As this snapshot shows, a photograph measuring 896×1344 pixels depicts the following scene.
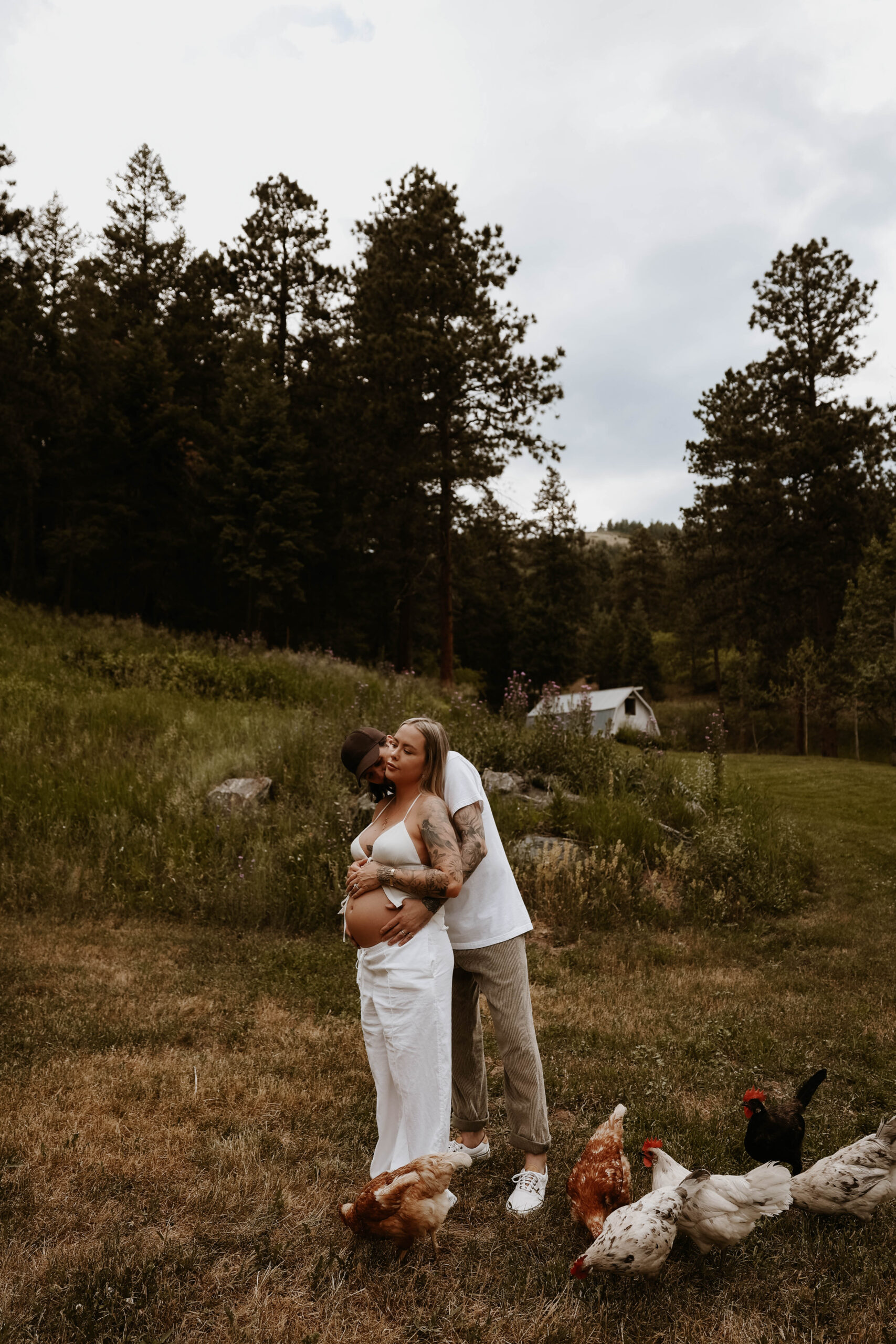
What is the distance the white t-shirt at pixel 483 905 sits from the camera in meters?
3.35

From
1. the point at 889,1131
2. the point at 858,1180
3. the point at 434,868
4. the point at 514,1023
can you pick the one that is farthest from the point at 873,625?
the point at 434,868

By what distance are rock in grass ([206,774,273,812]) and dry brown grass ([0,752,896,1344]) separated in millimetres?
1747

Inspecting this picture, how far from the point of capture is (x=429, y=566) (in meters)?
29.5

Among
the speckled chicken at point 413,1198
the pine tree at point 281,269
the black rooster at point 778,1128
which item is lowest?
the black rooster at point 778,1128

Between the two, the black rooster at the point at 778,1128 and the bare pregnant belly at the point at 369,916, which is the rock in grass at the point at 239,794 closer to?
the bare pregnant belly at the point at 369,916

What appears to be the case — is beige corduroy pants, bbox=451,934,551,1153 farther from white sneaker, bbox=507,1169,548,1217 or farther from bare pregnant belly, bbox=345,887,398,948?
bare pregnant belly, bbox=345,887,398,948

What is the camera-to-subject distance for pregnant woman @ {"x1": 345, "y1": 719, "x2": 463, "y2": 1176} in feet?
9.96

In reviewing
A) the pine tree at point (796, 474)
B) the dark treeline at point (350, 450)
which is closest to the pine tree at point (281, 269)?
the dark treeline at point (350, 450)

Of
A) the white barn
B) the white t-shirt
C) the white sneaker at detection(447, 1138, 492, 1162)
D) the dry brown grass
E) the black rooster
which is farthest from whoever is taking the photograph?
the white barn

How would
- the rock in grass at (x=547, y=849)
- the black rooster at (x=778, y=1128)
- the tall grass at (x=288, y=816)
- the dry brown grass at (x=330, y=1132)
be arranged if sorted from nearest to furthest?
the dry brown grass at (x=330, y=1132) < the black rooster at (x=778, y=1128) < the tall grass at (x=288, y=816) < the rock in grass at (x=547, y=849)

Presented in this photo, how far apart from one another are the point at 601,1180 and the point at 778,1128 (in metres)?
0.97

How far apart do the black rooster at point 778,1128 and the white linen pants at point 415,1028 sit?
4.96 feet

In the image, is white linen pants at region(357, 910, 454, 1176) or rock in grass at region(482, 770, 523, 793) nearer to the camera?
white linen pants at region(357, 910, 454, 1176)

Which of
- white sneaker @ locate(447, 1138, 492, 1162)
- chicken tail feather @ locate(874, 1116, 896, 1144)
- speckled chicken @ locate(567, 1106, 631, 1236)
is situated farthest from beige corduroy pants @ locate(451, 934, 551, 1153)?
chicken tail feather @ locate(874, 1116, 896, 1144)
